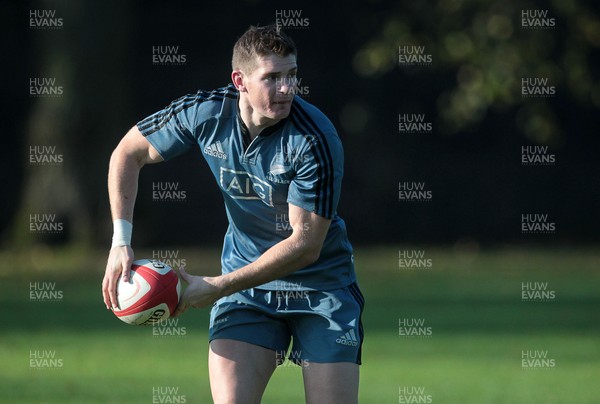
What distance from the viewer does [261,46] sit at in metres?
5.52

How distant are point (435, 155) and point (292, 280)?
14.9 metres

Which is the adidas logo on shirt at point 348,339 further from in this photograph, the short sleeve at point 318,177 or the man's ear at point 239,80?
the man's ear at point 239,80

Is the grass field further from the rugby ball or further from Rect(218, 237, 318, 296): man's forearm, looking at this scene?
Rect(218, 237, 318, 296): man's forearm

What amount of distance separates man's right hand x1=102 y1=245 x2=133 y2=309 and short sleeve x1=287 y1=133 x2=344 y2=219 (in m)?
0.81

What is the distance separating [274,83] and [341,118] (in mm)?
15258

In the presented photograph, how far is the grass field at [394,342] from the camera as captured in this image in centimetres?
890

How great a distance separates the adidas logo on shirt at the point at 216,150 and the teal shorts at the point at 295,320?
0.68m

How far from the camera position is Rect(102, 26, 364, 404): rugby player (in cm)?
562

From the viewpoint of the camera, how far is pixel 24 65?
801 inches

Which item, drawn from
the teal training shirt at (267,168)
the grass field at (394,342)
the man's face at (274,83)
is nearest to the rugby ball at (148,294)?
the teal training shirt at (267,168)

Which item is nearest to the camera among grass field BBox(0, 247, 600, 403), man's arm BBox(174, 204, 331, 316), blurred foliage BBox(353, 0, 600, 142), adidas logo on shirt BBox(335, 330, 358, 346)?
man's arm BBox(174, 204, 331, 316)

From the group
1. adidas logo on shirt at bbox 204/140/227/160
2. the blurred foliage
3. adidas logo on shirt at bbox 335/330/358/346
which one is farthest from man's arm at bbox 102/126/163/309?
the blurred foliage

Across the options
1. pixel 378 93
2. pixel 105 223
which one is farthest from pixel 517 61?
pixel 105 223

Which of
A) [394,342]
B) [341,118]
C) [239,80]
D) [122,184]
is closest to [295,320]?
A: [122,184]
